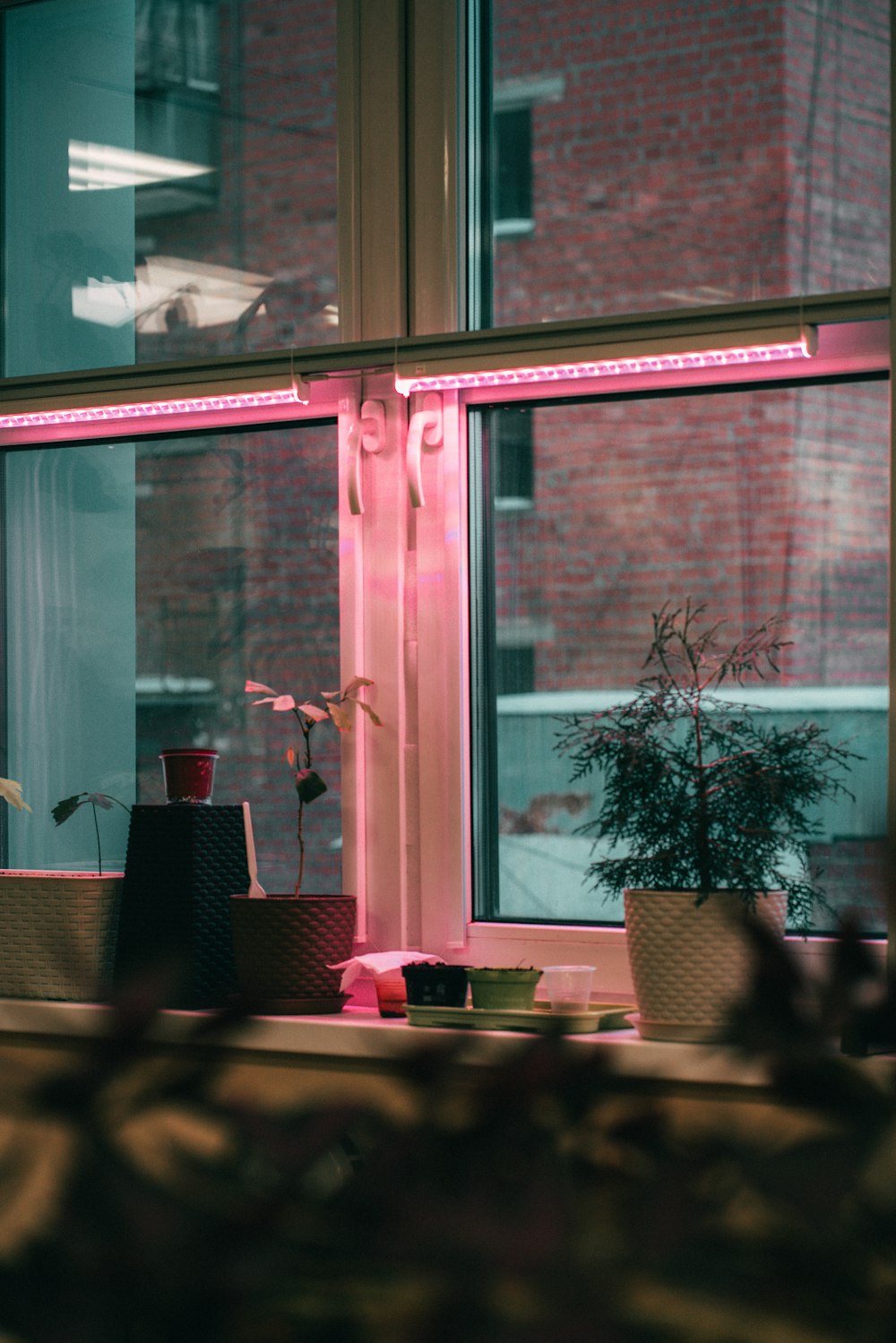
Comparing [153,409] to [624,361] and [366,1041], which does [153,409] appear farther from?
[366,1041]

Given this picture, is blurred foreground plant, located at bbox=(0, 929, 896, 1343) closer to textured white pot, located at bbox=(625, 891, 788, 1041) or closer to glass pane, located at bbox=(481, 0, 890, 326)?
textured white pot, located at bbox=(625, 891, 788, 1041)

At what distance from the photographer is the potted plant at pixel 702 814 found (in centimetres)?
246

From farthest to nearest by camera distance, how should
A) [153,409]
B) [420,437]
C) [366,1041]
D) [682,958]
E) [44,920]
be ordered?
[153,409]
[44,920]
[420,437]
[682,958]
[366,1041]

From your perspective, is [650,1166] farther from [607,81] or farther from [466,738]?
[607,81]

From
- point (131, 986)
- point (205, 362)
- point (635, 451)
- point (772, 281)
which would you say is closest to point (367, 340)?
point (205, 362)

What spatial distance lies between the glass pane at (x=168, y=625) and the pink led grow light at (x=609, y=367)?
33 centimetres

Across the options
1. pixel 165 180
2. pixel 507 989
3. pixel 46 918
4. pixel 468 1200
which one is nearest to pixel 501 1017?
pixel 507 989

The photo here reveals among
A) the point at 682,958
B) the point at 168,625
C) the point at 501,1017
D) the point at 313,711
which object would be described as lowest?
the point at 501,1017

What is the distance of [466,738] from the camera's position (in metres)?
2.95

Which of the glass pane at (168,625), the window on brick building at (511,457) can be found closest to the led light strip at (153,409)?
the glass pane at (168,625)

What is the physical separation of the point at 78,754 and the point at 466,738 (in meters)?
0.92

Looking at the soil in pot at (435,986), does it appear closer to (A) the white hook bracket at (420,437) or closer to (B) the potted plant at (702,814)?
(B) the potted plant at (702,814)

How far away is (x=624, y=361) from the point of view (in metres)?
2.69

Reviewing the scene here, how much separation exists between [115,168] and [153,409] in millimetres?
632
